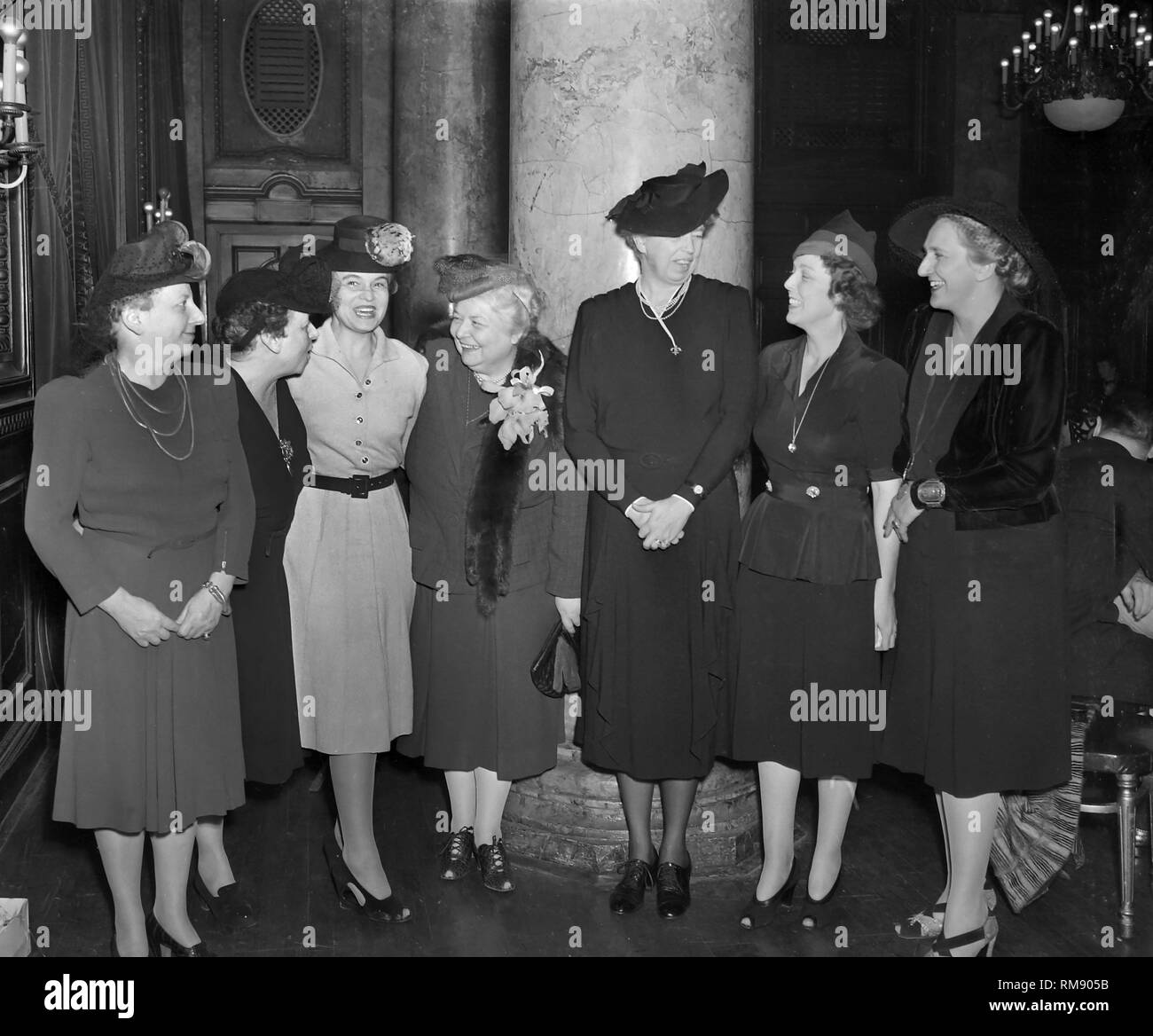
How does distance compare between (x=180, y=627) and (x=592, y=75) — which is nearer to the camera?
(x=180, y=627)

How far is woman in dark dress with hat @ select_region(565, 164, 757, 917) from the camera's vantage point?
3652mm

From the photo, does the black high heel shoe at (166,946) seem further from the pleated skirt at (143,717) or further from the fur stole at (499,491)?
the fur stole at (499,491)

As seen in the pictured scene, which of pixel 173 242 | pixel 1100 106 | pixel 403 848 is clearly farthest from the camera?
pixel 1100 106

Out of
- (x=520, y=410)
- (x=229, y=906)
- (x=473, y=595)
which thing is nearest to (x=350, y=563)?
(x=473, y=595)

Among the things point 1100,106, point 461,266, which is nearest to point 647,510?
point 461,266

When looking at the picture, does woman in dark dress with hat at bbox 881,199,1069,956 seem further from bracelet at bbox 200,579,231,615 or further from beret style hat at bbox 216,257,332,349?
bracelet at bbox 200,579,231,615

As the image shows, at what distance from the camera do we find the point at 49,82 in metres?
4.74

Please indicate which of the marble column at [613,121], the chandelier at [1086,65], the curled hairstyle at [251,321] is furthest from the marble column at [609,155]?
the chandelier at [1086,65]

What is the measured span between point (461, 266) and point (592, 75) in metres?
0.76

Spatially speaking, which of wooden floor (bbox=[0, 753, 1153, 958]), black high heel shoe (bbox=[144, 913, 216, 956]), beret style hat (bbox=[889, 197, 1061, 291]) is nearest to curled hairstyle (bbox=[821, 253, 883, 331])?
beret style hat (bbox=[889, 197, 1061, 291])

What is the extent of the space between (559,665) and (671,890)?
700mm

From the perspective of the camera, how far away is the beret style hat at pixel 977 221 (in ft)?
11.0

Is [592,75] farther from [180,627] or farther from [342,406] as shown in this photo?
[180,627]

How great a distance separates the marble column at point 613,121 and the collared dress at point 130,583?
4.24ft
